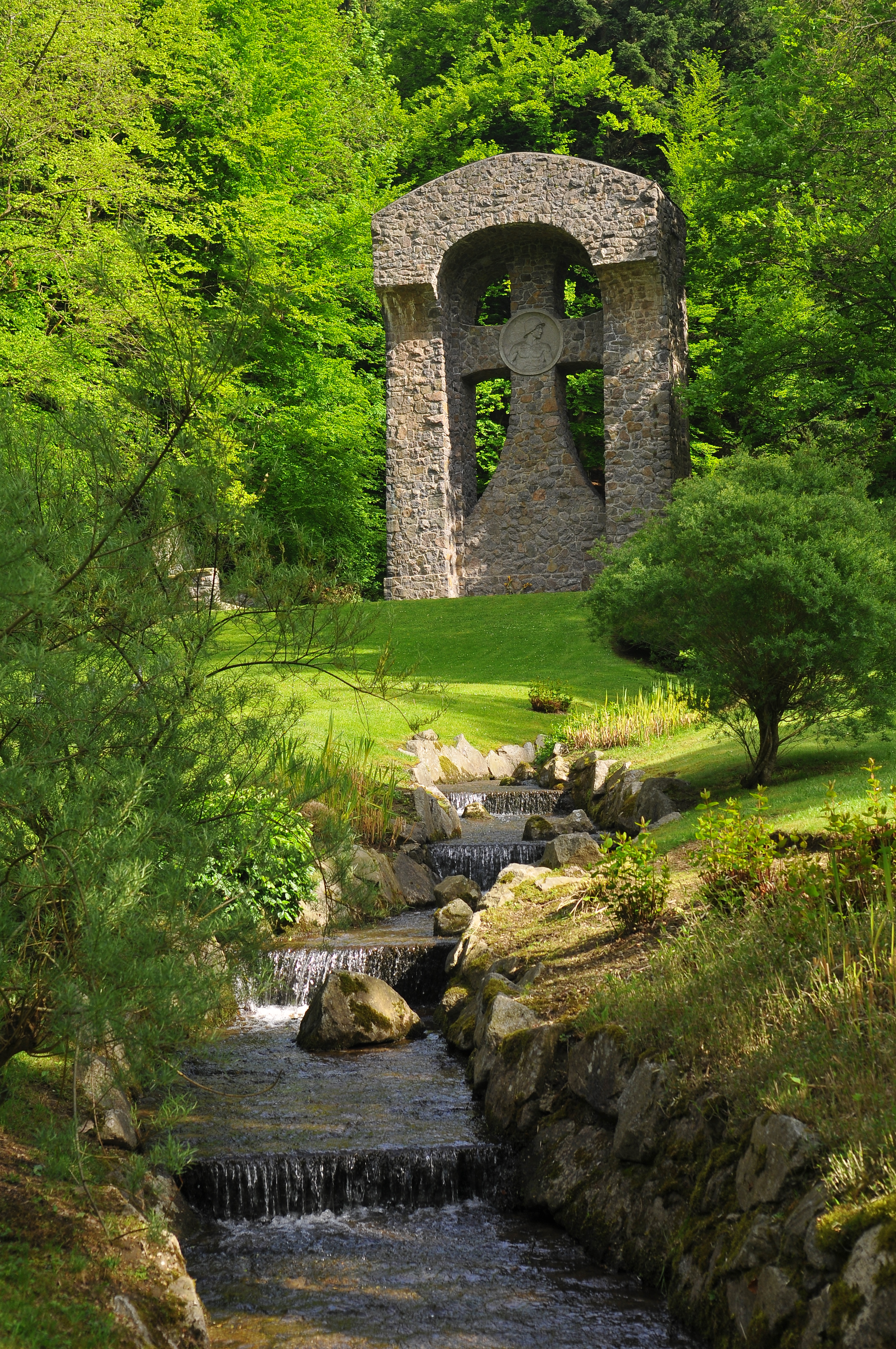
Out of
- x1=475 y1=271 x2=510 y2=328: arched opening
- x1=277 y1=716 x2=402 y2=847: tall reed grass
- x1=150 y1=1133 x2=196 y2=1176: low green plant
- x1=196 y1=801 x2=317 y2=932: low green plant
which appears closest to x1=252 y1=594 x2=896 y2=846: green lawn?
x1=277 y1=716 x2=402 y2=847: tall reed grass

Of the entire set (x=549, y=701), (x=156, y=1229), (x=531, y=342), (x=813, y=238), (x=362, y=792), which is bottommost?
(x=156, y=1229)

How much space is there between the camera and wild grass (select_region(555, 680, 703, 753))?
1509 cm

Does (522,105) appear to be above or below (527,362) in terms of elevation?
above

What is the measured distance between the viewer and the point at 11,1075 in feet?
13.5

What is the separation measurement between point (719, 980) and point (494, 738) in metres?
11.3

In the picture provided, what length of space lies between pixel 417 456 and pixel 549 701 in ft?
32.2

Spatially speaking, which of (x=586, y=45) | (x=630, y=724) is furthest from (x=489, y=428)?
(x=630, y=724)

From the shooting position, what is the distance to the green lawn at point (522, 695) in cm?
948

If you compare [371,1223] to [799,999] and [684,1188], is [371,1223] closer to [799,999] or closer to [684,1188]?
[684,1188]

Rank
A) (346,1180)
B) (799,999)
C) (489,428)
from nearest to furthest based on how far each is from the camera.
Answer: (799,999) < (346,1180) < (489,428)

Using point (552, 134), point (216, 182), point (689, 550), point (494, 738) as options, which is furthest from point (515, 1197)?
point (552, 134)

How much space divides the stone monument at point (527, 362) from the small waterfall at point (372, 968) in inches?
667

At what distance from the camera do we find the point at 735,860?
598cm

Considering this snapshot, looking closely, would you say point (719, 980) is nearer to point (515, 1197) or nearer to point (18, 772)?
point (515, 1197)
